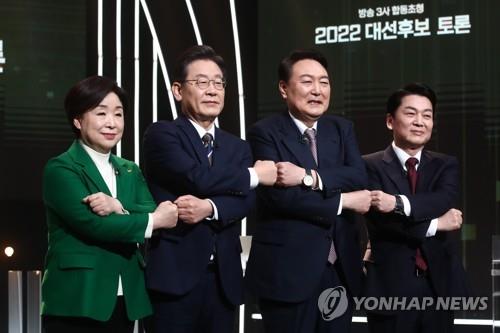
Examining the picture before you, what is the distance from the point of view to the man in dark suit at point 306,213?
3.18 meters

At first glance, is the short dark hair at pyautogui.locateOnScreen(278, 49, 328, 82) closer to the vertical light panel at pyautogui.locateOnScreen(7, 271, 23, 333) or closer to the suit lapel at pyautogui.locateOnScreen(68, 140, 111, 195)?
the suit lapel at pyautogui.locateOnScreen(68, 140, 111, 195)

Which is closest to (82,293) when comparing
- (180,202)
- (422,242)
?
(180,202)

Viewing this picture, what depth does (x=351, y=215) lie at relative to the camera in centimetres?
338

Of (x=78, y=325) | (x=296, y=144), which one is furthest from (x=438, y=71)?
(x=78, y=325)

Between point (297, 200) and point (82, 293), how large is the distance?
87 centimetres

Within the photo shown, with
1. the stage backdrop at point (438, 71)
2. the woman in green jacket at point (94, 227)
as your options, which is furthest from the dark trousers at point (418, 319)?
the stage backdrop at point (438, 71)

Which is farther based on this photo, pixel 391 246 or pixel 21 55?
pixel 21 55

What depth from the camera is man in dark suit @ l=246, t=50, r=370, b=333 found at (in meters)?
3.18

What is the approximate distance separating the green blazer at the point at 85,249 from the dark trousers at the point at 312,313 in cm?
49

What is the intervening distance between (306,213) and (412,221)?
0.47 metres

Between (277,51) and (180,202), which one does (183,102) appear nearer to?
(180,202)

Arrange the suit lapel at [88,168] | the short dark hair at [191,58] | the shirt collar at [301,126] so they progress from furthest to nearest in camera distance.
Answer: the shirt collar at [301,126]
the short dark hair at [191,58]
the suit lapel at [88,168]

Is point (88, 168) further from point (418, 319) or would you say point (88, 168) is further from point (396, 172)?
point (418, 319)

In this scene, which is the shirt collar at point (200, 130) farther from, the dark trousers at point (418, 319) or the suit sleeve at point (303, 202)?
the dark trousers at point (418, 319)
